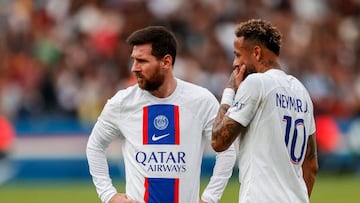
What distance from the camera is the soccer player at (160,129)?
808 cm

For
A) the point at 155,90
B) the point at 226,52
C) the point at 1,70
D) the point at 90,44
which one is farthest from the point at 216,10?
the point at 155,90

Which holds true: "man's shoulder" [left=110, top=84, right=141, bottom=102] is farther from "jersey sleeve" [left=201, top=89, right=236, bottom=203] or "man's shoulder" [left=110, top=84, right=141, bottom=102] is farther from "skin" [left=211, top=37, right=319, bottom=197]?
"skin" [left=211, top=37, right=319, bottom=197]

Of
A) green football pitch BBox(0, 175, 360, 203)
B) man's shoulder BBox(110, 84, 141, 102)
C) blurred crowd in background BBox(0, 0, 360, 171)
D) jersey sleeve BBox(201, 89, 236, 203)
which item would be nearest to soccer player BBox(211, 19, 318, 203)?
jersey sleeve BBox(201, 89, 236, 203)

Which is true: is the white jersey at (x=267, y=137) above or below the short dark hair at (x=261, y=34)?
below

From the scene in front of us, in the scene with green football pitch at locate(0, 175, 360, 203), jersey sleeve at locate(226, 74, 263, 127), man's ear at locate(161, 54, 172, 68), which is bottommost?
green football pitch at locate(0, 175, 360, 203)

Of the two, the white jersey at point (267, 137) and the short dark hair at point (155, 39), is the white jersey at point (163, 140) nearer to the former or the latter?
the short dark hair at point (155, 39)

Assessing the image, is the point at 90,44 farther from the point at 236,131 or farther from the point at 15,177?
the point at 236,131

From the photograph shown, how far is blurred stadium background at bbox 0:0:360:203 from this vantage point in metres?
19.6

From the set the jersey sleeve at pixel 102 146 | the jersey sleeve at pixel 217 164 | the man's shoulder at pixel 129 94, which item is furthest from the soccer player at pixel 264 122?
the jersey sleeve at pixel 102 146

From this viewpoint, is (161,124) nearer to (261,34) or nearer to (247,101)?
(247,101)

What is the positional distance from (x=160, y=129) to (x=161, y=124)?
0.04 meters

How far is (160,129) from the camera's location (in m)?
8.16

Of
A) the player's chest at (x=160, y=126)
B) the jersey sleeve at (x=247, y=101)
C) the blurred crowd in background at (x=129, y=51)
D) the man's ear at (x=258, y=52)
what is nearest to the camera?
the jersey sleeve at (x=247, y=101)

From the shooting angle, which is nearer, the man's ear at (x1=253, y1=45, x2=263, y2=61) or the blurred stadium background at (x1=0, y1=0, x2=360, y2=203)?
the man's ear at (x1=253, y1=45, x2=263, y2=61)
